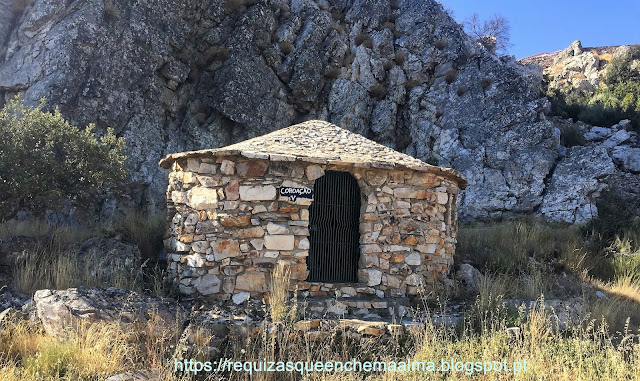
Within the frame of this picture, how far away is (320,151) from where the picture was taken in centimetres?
789

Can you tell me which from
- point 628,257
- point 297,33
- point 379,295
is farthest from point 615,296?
point 297,33

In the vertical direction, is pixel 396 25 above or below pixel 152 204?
above

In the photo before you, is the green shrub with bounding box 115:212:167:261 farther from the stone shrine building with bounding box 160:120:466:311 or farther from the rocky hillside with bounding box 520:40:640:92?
the rocky hillside with bounding box 520:40:640:92

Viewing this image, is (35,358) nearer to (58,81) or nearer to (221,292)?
(221,292)

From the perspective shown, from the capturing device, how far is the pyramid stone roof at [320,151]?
7.15m

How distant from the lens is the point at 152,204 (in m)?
14.2

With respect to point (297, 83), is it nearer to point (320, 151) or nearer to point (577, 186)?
point (320, 151)

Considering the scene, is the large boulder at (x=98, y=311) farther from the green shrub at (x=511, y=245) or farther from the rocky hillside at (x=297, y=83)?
the rocky hillside at (x=297, y=83)

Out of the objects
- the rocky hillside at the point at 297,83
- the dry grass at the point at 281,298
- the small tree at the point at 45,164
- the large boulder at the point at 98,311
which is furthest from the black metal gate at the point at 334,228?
the rocky hillside at the point at 297,83

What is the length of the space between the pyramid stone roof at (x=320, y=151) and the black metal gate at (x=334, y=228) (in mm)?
552

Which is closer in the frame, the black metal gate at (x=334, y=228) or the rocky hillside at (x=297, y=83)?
the black metal gate at (x=334, y=228)

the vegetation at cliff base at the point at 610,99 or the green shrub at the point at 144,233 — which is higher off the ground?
the vegetation at cliff base at the point at 610,99

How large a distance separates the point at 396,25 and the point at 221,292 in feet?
53.9

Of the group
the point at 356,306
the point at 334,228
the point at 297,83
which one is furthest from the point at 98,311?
the point at 297,83
